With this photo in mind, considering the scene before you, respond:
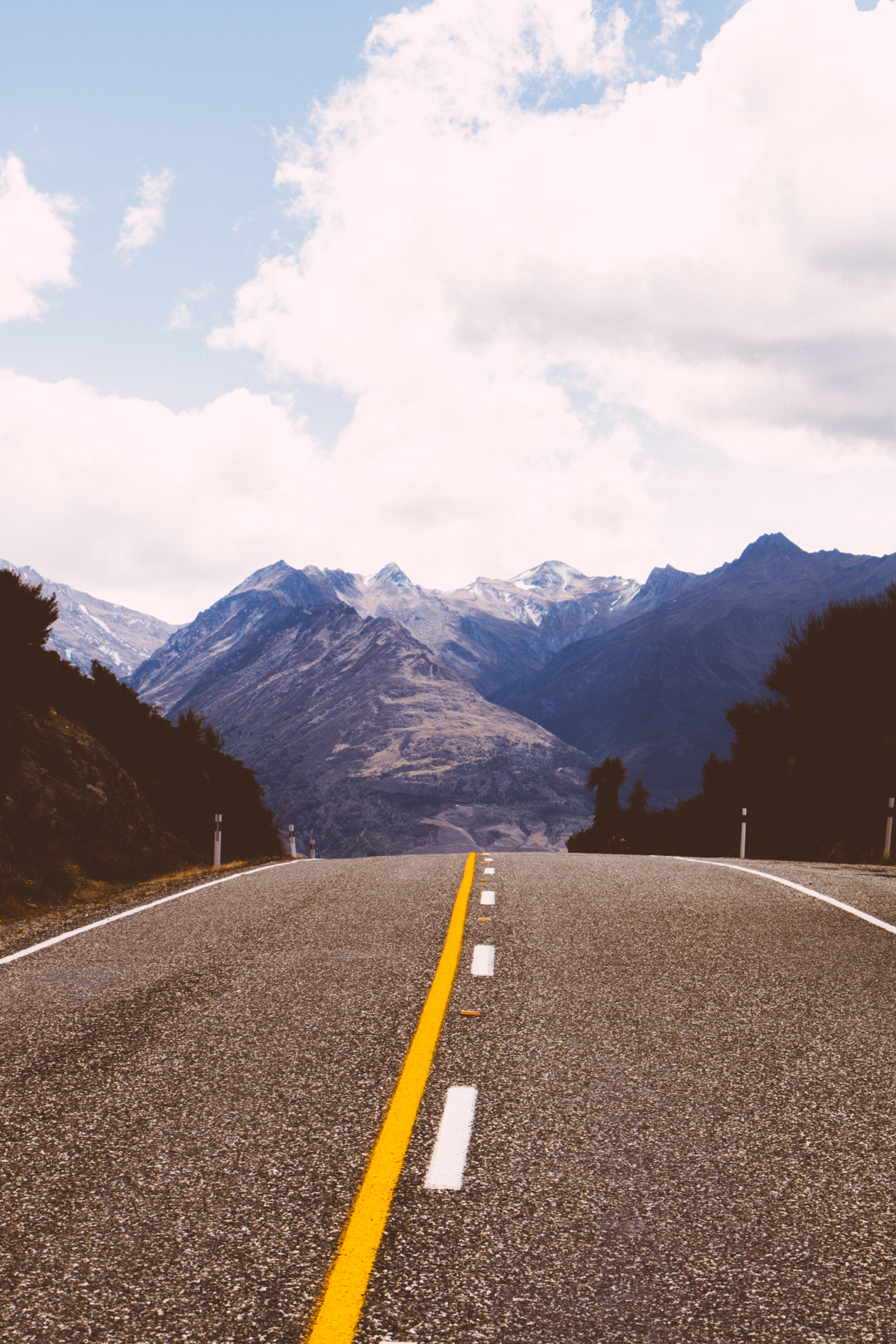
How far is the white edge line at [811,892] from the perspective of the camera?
25.5 feet

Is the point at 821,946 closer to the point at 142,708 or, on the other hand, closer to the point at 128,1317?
the point at 128,1317

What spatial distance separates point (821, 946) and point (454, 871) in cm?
588

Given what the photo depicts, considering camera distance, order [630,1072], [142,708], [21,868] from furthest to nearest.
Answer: [142,708]
[21,868]
[630,1072]

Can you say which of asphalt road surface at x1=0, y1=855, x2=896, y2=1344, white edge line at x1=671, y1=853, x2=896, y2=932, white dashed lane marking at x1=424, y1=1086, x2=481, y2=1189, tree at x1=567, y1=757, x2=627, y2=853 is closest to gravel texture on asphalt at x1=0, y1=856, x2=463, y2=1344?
asphalt road surface at x1=0, y1=855, x2=896, y2=1344

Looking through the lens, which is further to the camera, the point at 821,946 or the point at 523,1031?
the point at 821,946

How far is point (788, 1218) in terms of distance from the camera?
2.93m

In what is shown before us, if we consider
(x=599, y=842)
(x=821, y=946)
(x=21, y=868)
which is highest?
(x=821, y=946)

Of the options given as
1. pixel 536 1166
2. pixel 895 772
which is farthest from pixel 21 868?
pixel 895 772

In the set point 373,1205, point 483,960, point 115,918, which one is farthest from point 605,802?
point 373,1205

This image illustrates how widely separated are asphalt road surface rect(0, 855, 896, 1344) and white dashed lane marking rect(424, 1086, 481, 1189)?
0.05m

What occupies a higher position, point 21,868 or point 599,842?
point 21,868

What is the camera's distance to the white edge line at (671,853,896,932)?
25.5 ft

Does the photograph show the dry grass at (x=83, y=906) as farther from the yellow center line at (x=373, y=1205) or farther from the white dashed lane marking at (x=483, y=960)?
the yellow center line at (x=373, y=1205)

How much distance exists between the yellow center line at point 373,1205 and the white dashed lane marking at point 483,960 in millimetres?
879
